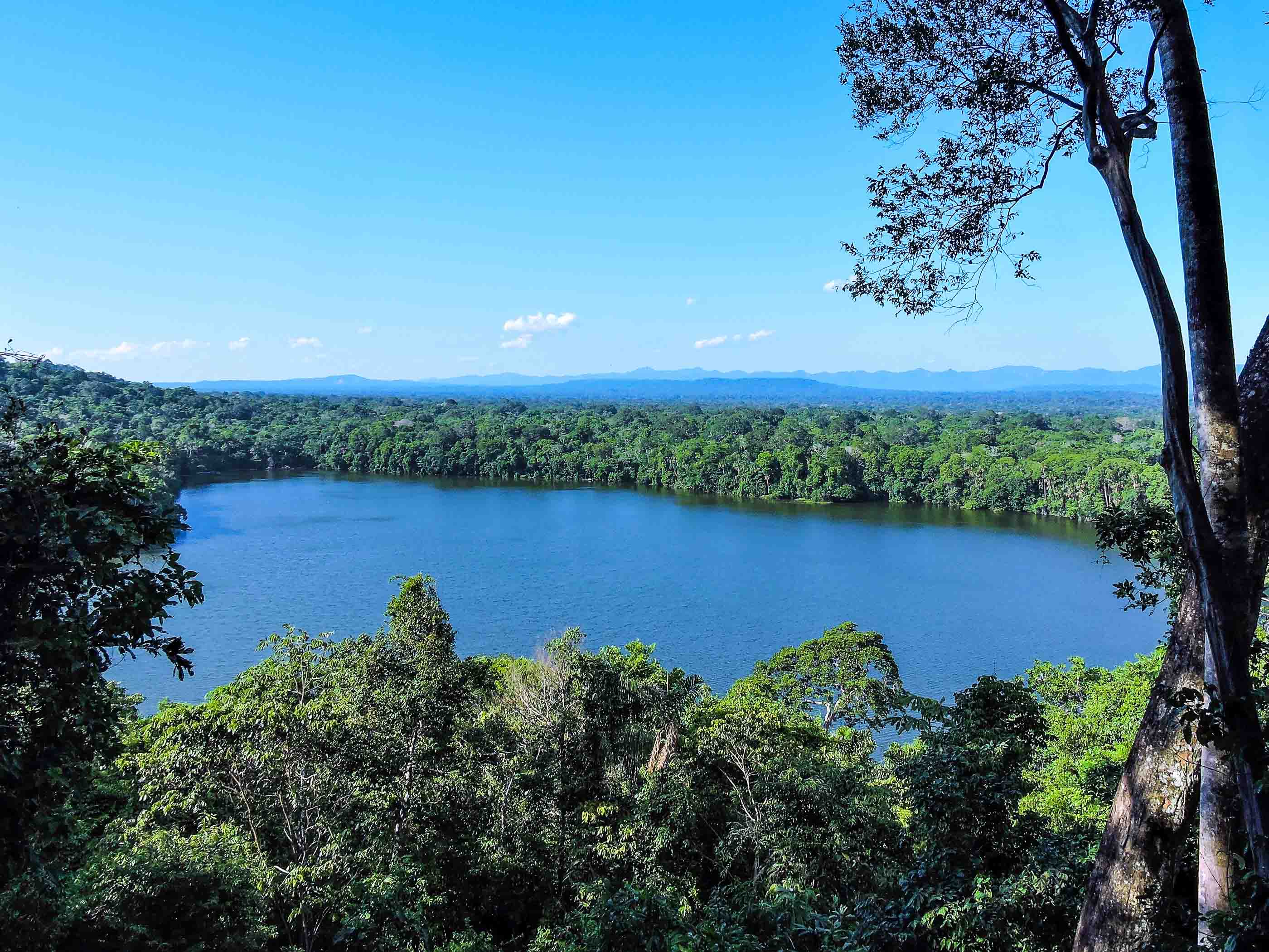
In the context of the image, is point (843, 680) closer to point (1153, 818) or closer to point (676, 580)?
point (1153, 818)

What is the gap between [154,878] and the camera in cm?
427

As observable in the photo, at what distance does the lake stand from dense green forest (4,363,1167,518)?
8.27 ft

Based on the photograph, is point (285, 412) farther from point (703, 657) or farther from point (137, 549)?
point (137, 549)

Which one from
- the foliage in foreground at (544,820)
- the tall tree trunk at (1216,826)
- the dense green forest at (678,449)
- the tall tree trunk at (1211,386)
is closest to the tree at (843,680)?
the foliage in foreground at (544,820)

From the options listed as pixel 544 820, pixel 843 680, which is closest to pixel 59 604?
pixel 544 820

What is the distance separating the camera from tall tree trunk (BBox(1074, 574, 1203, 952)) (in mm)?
2387

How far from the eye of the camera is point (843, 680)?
12.3 metres

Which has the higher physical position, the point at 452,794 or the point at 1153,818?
the point at 1153,818

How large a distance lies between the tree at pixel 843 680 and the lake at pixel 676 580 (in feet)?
10.1

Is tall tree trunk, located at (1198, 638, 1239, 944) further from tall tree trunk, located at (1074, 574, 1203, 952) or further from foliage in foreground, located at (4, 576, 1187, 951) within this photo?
foliage in foreground, located at (4, 576, 1187, 951)

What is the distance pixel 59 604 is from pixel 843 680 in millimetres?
11229

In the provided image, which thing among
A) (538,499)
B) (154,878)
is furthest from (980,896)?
(538,499)

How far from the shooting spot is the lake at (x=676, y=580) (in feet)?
59.2

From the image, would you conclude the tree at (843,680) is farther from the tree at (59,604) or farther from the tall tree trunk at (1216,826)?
the tree at (59,604)
